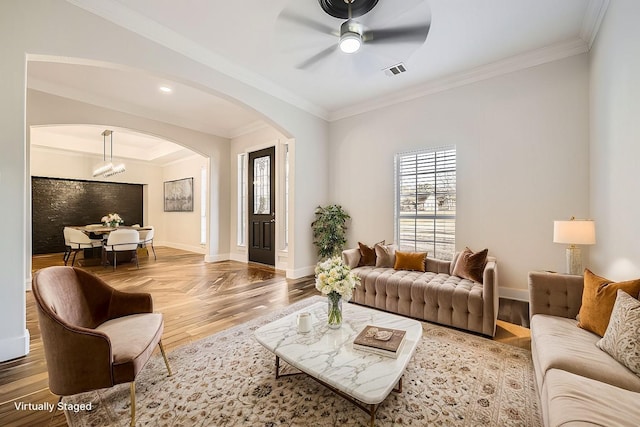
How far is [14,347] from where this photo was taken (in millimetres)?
2240

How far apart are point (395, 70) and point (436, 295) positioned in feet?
10.2

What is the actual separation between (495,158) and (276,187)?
13.3ft

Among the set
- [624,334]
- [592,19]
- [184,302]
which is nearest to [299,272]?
[184,302]

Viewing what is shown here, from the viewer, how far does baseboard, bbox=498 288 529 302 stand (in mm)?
3527

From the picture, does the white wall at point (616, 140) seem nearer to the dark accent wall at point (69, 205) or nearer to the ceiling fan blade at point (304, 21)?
the ceiling fan blade at point (304, 21)

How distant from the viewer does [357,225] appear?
513 cm

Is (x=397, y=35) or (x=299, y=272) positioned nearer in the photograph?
(x=397, y=35)

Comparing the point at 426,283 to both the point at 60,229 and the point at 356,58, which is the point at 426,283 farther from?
the point at 60,229

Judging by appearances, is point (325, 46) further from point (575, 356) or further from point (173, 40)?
point (575, 356)

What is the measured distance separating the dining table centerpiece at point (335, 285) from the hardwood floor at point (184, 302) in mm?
1485

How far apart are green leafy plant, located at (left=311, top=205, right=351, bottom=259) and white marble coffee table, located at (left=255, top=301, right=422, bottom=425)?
9.04ft

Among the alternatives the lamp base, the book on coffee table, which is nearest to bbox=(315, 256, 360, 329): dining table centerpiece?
the book on coffee table

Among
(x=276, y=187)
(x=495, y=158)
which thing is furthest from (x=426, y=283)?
(x=276, y=187)

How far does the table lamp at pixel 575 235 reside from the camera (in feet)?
8.43
